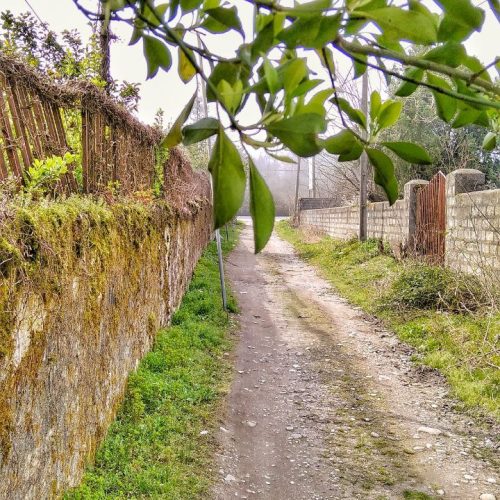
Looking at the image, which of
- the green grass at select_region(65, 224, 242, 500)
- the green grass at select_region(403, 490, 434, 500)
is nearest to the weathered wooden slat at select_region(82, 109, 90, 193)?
the green grass at select_region(65, 224, 242, 500)

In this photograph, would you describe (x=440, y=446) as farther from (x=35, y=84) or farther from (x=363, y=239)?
(x=363, y=239)

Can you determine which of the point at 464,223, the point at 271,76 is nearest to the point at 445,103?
the point at 271,76

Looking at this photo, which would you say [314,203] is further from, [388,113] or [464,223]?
[388,113]

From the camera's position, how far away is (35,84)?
9.45 feet

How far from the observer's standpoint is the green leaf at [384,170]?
53 centimetres

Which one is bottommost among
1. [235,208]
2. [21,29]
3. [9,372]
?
[9,372]

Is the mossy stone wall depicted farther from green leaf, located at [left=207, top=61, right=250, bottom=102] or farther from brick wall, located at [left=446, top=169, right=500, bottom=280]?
brick wall, located at [left=446, top=169, right=500, bottom=280]

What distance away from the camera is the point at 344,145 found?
565mm

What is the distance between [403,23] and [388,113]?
191 mm

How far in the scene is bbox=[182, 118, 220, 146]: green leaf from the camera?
0.44m

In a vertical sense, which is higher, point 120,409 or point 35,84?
point 35,84

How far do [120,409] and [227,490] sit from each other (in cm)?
106

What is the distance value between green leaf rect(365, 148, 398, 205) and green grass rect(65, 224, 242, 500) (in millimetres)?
2656

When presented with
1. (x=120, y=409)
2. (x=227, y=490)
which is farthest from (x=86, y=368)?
(x=227, y=490)
